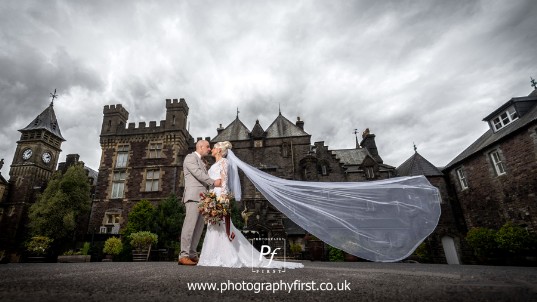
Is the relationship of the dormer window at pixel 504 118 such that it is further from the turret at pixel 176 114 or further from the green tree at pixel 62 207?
the green tree at pixel 62 207

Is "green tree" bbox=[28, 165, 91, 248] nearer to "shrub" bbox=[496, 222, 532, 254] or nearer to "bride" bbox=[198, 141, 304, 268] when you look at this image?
"bride" bbox=[198, 141, 304, 268]

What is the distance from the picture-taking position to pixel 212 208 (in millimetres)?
5934

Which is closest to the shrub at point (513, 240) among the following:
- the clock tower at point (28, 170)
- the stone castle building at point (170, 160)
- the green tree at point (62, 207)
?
the stone castle building at point (170, 160)

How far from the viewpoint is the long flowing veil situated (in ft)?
17.6

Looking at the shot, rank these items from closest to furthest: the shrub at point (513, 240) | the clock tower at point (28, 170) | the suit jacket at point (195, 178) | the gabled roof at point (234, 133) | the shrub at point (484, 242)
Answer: the suit jacket at point (195, 178)
the shrub at point (513, 240)
the shrub at point (484, 242)
the clock tower at point (28, 170)
the gabled roof at point (234, 133)

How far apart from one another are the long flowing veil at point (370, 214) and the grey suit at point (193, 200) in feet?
6.36

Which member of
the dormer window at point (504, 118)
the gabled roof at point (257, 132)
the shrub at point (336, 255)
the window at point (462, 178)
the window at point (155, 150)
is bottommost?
the shrub at point (336, 255)

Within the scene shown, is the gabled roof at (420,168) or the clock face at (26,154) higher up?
the clock face at (26,154)

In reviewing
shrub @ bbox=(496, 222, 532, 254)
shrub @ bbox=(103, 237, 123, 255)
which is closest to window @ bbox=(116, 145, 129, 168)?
shrub @ bbox=(103, 237, 123, 255)

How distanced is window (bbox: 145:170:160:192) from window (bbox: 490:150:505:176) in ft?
93.6

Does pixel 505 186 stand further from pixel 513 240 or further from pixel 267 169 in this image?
pixel 267 169

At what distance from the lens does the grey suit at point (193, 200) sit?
5.86 meters

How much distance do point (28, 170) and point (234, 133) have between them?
23.1 m

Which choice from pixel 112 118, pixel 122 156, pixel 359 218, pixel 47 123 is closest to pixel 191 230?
pixel 359 218
